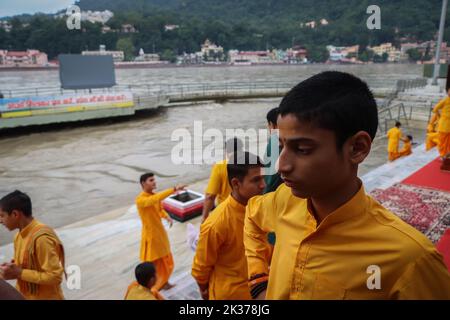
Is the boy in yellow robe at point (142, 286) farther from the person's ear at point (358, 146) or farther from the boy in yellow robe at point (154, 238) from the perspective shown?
the person's ear at point (358, 146)

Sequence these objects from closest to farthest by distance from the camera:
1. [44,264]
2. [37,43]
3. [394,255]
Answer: [394,255], [44,264], [37,43]

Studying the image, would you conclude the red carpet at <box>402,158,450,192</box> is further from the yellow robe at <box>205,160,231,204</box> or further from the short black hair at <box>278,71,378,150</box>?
the short black hair at <box>278,71,378,150</box>

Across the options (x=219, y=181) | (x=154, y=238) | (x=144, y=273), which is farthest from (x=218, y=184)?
(x=144, y=273)

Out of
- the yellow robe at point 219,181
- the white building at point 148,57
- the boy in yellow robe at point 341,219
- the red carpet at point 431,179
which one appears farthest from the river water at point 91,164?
the white building at point 148,57

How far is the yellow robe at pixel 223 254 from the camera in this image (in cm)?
216

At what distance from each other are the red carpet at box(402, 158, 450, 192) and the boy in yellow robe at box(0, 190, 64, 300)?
4.78 m

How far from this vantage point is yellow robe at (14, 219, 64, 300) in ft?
8.05

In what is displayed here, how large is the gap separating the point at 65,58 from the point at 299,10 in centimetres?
2329

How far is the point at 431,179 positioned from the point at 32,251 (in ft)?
17.3

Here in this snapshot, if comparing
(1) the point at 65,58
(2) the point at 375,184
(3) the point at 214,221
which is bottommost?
(2) the point at 375,184

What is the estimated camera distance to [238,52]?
7825 cm

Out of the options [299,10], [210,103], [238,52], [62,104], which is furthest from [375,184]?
[238,52]

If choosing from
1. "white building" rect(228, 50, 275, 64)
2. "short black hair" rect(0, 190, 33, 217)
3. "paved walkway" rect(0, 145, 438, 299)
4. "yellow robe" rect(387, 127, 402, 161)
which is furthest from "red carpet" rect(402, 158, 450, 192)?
"white building" rect(228, 50, 275, 64)

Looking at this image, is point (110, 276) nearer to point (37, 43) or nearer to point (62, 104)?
point (62, 104)
